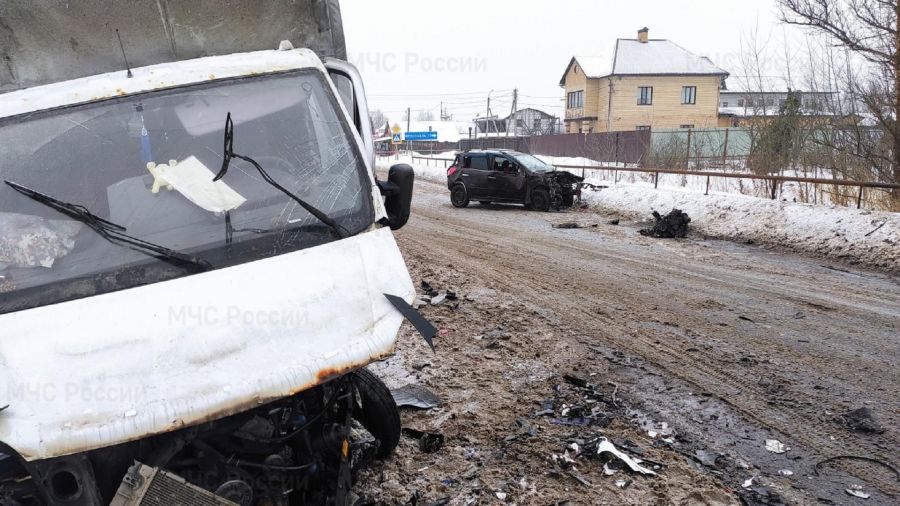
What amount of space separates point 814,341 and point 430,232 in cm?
828

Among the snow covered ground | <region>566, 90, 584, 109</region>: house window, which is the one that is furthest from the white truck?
<region>566, 90, 584, 109</region>: house window

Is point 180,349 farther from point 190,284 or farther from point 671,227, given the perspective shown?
point 671,227

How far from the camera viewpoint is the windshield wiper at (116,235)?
2.52m

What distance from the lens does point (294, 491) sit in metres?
2.57

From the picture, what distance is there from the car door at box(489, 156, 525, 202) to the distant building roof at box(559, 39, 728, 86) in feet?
116

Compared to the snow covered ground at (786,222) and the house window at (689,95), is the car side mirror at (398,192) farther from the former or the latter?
the house window at (689,95)

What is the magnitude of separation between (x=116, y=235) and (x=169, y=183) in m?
0.37

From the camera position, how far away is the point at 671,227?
12211mm

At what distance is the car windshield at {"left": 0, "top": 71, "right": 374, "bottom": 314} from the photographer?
249 cm

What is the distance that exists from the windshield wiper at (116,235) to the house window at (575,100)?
5222cm

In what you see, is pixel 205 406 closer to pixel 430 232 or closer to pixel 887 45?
pixel 430 232

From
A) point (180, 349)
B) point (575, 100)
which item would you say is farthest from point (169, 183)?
point (575, 100)

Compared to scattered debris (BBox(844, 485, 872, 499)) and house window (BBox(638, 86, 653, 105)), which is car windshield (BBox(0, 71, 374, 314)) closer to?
scattered debris (BBox(844, 485, 872, 499))

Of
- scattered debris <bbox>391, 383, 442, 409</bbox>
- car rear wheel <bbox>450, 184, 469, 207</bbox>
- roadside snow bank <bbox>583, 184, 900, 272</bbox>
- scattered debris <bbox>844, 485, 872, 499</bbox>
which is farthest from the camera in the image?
car rear wheel <bbox>450, 184, 469, 207</bbox>
